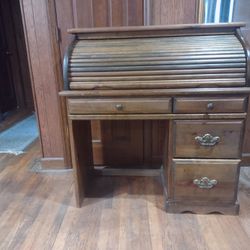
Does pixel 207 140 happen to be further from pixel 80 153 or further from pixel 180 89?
pixel 80 153

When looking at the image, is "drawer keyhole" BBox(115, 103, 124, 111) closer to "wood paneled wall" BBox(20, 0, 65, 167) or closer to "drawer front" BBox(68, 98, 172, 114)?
"drawer front" BBox(68, 98, 172, 114)

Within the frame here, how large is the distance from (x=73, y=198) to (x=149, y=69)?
3.62ft

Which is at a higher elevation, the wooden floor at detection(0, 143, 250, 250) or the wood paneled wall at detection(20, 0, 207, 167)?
the wood paneled wall at detection(20, 0, 207, 167)

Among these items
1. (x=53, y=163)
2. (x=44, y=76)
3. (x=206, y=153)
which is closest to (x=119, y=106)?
(x=206, y=153)

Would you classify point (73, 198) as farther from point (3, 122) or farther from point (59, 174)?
point (3, 122)

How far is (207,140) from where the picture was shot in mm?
1479

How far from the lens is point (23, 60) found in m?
4.34

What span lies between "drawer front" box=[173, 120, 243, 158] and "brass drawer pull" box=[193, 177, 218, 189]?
0.16 m

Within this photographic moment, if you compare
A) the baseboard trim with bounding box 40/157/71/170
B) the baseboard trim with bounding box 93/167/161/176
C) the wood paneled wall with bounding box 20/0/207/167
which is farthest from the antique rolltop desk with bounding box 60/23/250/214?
the baseboard trim with bounding box 40/157/71/170

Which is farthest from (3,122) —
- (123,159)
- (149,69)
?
(149,69)

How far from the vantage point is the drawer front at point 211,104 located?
4.58ft

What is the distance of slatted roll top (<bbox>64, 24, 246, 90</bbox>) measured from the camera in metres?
1.38

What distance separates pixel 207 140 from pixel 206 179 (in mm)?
260

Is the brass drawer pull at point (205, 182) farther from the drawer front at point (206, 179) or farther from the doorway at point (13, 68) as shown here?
the doorway at point (13, 68)
